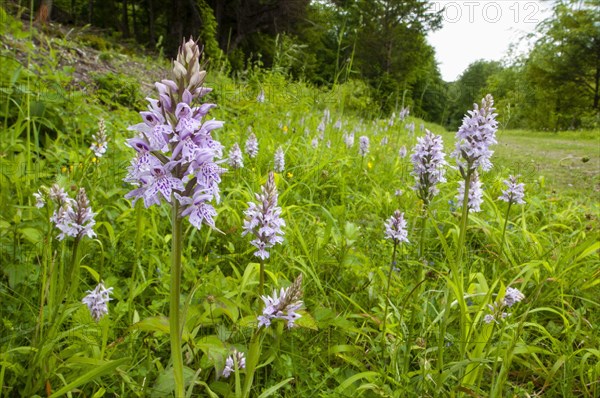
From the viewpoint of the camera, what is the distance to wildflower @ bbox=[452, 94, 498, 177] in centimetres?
188

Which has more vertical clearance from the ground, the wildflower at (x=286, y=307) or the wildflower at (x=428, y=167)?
the wildflower at (x=428, y=167)

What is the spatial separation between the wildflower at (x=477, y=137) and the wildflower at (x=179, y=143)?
1.34 meters

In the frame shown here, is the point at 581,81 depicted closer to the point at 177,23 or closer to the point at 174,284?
the point at 177,23

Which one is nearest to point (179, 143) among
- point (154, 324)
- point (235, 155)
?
point (154, 324)

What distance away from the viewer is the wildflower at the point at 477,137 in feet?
6.17

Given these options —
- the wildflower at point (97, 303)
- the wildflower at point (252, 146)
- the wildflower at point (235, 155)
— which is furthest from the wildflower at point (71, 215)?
the wildflower at point (252, 146)

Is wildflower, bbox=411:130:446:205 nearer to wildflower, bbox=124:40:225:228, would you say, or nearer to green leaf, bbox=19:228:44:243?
wildflower, bbox=124:40:225:228

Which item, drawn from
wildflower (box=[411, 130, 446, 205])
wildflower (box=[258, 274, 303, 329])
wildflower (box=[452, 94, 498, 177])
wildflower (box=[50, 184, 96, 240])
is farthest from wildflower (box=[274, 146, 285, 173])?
wildflower (box=[258, 274, 303, 329])

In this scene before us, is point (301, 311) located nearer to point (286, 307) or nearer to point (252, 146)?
point (286, 307)

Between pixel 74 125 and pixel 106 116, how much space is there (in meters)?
0.46

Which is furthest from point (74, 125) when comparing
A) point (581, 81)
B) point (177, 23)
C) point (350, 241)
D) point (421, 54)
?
point (581, 81)

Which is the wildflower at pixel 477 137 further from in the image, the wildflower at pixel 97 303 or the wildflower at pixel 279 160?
the wildflower at pixel 279 160

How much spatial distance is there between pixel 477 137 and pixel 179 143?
1.50 m

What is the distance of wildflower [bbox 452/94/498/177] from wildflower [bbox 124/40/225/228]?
134 centimetres
